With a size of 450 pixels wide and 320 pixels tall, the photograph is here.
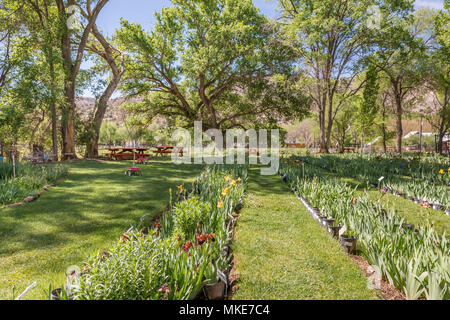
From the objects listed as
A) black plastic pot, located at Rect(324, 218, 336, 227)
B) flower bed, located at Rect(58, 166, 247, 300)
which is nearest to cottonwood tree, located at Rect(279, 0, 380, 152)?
black plastic pot, located at Rect(324, 218, 336, 227)

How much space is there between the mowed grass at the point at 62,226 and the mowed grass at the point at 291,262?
1.62m

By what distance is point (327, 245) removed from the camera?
3.18 m

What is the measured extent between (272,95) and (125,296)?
61.3ft

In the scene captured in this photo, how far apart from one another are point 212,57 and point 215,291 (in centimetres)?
1633

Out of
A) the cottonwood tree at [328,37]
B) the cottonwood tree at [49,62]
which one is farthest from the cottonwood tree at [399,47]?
the cottonwood tree at [49,62]

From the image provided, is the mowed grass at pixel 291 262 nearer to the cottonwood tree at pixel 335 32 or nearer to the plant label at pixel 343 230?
the plant label at pixel 343 230

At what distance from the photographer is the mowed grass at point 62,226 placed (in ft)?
8.37

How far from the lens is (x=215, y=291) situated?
2096mm

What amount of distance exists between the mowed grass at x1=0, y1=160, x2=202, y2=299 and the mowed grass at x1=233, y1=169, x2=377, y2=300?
1619 mm

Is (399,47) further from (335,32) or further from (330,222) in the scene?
(330,222)

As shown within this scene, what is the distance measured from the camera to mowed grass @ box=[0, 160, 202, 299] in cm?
255

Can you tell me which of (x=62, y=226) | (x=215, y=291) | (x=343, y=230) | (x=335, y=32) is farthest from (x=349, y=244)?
(x=335, y=32)

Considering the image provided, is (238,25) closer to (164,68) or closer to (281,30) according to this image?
(281,30)

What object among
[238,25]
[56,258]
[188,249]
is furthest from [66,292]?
[238,25]
